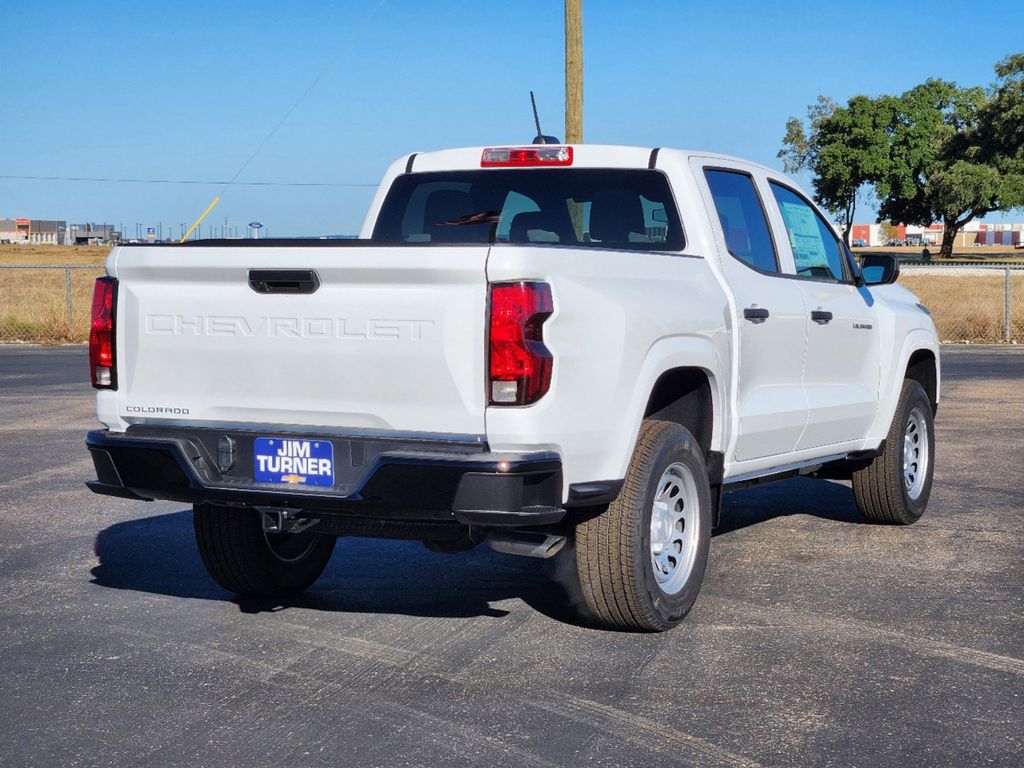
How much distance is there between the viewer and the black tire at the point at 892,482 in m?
8.18

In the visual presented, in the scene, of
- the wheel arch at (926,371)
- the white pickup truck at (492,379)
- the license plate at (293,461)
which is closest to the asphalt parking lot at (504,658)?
the white pickup truck at (492,379)

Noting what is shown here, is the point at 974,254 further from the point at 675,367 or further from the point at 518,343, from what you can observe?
the point at 518,343

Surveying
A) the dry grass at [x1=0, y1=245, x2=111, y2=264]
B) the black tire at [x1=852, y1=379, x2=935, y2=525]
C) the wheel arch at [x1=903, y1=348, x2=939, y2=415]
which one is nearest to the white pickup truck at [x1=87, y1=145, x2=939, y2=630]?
the black tire at [x1=852, y1=379, x2=935, y2=525]

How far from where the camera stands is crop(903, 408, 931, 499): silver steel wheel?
858cm

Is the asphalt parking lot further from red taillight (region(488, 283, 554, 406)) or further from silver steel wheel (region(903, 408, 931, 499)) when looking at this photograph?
red taillight (region(488, 283, 554, 406))

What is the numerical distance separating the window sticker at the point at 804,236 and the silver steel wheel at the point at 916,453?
1.43 meters

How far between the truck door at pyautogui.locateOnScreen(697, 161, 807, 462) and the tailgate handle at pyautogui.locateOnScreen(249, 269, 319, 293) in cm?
206

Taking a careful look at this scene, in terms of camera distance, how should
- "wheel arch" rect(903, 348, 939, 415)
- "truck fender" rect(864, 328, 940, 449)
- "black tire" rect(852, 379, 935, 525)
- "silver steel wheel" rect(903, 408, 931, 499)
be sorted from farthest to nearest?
1. "wheel arch" rect(903, 348, 939, 415)
2. "silver steel wheel" rect(903, 408, 931, 499)
3. "black tire" rect(852, 379, 935, 525)
4. "truck fender" rect(864, 328, 940, 449)

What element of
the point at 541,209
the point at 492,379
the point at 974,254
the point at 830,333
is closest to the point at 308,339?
the point at 492,379

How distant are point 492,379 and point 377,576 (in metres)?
2.39

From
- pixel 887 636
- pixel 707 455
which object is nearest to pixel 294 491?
pixel 707 455

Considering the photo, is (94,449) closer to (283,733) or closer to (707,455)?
(283,733)

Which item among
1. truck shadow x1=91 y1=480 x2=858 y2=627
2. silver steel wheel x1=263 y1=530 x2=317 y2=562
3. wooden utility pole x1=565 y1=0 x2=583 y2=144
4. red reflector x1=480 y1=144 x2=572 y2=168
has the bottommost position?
truck shadow x1=91 y1=480 x2=858 y2=627

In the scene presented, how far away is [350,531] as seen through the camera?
18.1 ft
